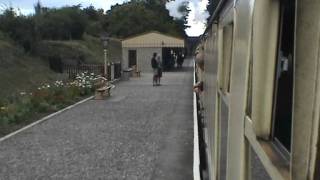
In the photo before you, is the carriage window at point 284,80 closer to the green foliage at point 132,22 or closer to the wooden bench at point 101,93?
the wooden bench at point 101,93

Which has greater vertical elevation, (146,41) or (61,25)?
(61,25)

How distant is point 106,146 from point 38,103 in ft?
21.4

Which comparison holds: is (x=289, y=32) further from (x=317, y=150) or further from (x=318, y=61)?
(x=317, y=150)

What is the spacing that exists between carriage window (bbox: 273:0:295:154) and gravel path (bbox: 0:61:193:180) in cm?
695

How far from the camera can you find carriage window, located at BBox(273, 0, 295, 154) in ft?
5.36

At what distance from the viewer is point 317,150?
1.18 m

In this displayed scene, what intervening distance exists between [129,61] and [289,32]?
46597mm

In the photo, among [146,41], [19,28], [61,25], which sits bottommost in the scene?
[146,41]

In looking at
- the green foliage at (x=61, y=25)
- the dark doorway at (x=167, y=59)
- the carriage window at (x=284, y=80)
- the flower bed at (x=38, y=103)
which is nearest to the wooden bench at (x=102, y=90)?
the flower bed at (x=38, y=103)

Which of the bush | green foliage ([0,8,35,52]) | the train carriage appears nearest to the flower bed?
the bush

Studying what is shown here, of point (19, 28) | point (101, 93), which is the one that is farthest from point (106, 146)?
point (19, 28)

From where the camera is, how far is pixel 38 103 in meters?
17.8

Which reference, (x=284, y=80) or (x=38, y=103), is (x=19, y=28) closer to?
(x=38, y=103)

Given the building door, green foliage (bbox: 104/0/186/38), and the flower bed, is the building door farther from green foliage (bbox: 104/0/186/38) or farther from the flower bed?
green foliage (bbox: 104/0/186/38)
